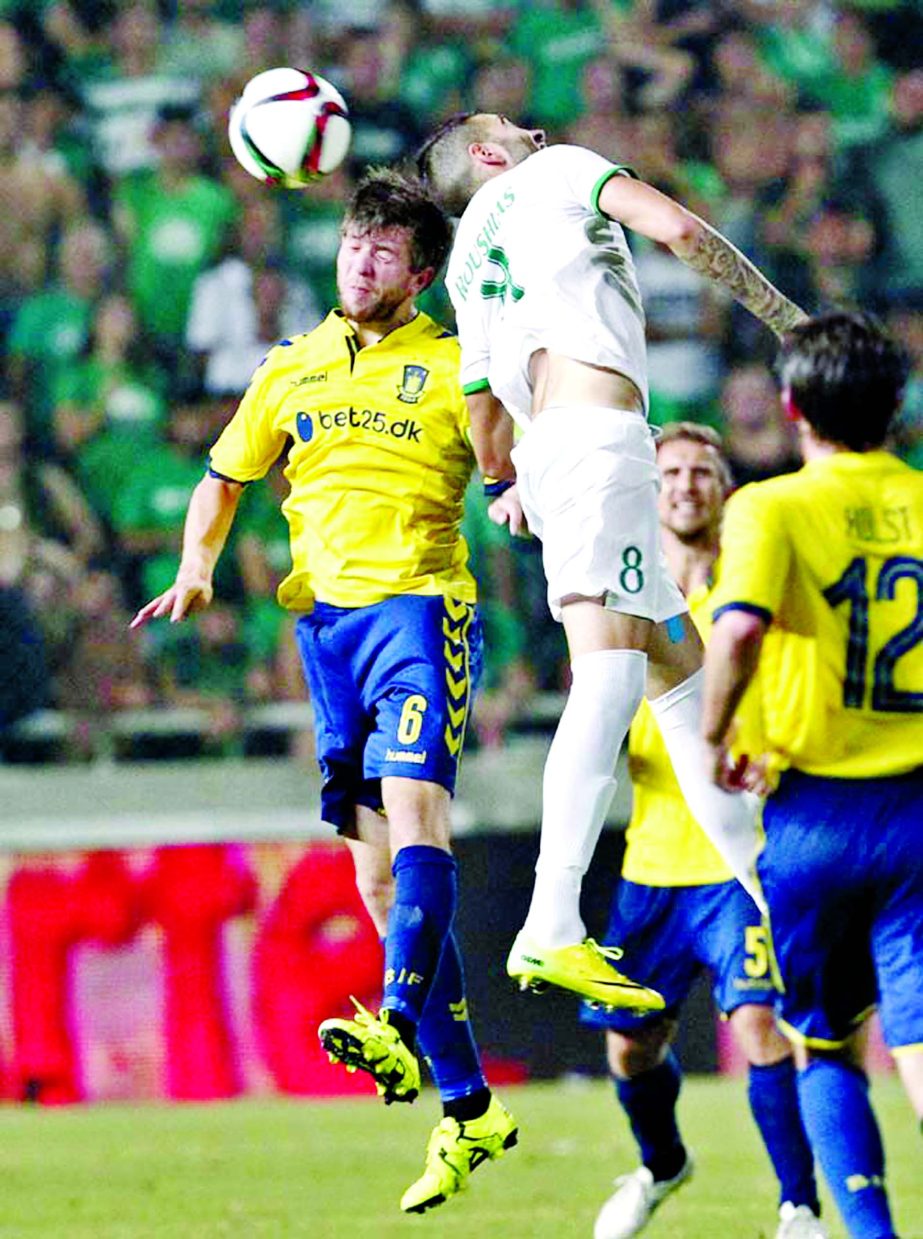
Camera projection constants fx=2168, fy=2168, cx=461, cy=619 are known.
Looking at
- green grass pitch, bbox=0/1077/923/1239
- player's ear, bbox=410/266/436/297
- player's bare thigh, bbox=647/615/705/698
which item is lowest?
green grass pitch, bbox=0/1077/923/1239

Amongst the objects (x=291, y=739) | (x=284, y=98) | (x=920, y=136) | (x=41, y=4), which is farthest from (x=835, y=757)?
(x=41, y=4)

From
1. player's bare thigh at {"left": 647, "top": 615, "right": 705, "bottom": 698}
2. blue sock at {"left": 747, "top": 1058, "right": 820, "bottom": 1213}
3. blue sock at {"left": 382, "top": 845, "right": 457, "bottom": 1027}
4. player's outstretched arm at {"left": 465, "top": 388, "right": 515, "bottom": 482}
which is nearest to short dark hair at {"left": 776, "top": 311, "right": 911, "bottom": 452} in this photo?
player's bare thigh at {"left": 647, "top": 615, "right": 705, "bottom": 698}

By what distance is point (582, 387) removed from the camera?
5309mm

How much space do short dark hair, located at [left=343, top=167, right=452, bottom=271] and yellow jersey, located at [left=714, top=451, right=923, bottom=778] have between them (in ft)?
5.77

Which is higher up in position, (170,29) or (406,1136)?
(170,29)

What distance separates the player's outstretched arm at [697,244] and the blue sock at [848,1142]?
1.68m

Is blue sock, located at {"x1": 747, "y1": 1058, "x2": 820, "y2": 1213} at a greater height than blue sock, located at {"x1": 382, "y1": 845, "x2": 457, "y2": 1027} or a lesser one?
lesser

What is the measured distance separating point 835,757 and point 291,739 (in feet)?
24.6

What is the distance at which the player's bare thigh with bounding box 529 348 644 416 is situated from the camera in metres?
5.30

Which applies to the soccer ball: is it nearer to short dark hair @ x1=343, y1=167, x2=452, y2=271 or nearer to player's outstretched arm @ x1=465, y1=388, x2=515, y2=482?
short dark hair @ x1=343, y1=167, x2=452, y2=271

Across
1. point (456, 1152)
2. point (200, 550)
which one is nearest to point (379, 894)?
point (456, 1152)

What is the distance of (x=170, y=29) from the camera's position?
44.4 feet

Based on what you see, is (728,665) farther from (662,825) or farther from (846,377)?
(662,825)

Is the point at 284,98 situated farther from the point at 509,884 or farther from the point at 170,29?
the point at 170,29
